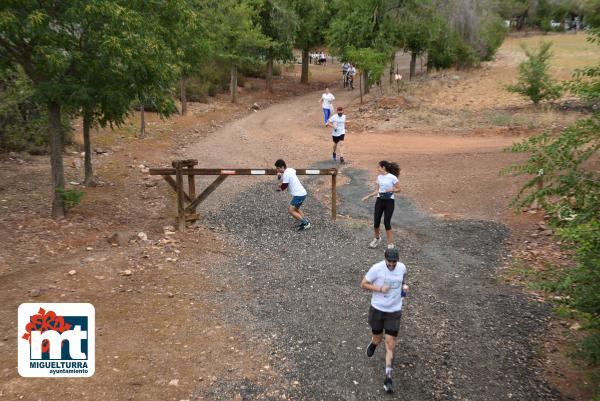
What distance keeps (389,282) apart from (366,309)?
194cm

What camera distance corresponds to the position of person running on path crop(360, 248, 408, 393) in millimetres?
5992

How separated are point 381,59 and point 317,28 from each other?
1045 centimetres

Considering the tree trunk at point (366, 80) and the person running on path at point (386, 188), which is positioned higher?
the tree trunk at point (366, 80)

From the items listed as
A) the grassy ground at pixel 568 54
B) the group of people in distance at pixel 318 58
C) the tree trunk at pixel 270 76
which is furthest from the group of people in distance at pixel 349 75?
the group of people in distance at pixel 318 58

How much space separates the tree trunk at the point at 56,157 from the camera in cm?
1093

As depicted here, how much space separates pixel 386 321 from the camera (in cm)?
614

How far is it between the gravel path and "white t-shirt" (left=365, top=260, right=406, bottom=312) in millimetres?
898

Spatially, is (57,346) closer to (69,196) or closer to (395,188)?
(69,196)

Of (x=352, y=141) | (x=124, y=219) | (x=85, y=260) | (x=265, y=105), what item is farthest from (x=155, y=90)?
(x=265, y=105)

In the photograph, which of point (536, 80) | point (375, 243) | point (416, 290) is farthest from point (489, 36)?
point (416, 290)

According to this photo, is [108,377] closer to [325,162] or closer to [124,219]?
[124,219]

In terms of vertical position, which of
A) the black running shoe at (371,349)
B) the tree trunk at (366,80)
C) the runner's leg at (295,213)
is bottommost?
the black running shoe at (371,349)

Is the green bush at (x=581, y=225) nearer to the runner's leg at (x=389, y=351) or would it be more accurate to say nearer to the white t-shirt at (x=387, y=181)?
the runner's leg at (x=389, y=351)

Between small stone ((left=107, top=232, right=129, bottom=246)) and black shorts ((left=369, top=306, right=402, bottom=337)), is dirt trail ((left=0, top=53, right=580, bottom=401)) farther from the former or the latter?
black shorts ((left=369, top=306, right=402, bottom=337))
